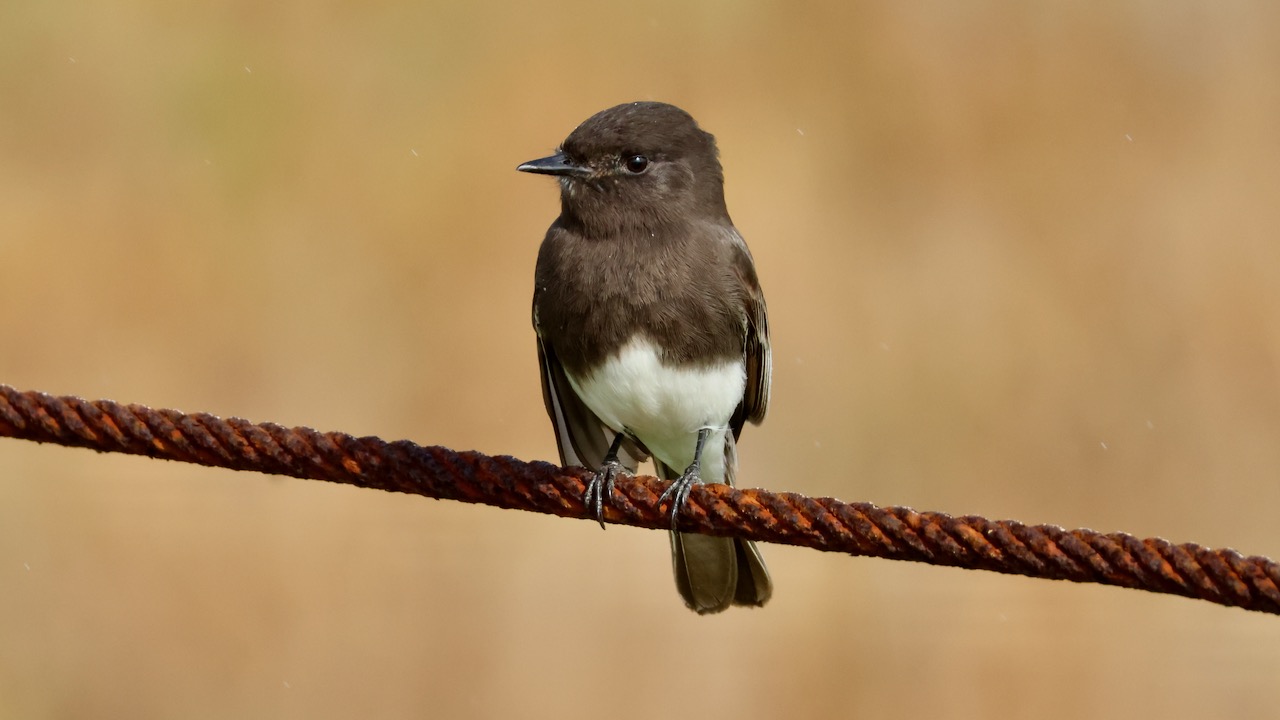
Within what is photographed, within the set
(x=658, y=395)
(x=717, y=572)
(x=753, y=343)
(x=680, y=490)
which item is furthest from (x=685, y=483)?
(x=753, y=343)

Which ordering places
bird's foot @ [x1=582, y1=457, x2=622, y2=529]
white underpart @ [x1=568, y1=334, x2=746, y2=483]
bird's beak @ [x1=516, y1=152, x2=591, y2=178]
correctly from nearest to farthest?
bird's foot @ [x1=582, y1=457, x2=622, y2=529] → white underpart @ [x1=568, y1=334, x2=746, y2=483] → bird's beak @ [x1=516, y1=152, x2=591, y2=178]

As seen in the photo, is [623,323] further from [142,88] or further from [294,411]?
[142,88]

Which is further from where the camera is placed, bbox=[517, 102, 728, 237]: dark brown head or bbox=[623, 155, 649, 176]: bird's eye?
bbox=[623, 155, 649, 176]: bird's eye

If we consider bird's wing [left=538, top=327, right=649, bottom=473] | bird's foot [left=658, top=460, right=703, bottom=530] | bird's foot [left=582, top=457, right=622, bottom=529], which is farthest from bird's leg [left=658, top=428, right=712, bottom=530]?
bird's wing [left=538, top=327, right=649, bottom=473]

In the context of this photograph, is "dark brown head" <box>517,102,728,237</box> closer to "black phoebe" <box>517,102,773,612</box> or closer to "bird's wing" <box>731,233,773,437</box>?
"black phoebe" <box>517,102,773,612</box>

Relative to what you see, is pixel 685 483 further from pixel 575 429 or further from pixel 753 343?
pixel 575 429

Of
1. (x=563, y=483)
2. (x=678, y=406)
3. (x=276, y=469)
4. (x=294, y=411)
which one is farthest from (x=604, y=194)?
(x=294, y=411)
